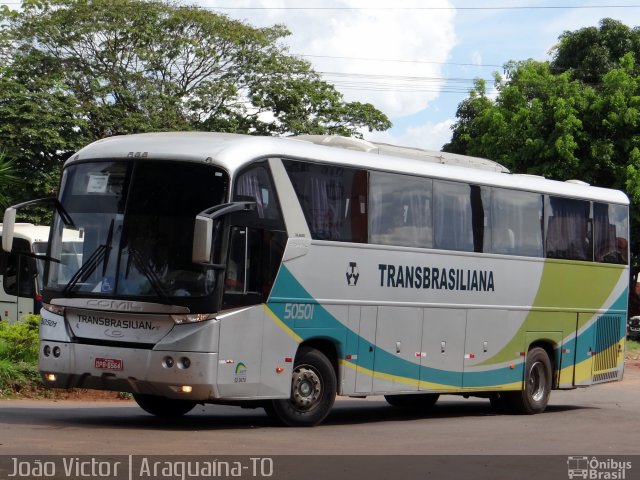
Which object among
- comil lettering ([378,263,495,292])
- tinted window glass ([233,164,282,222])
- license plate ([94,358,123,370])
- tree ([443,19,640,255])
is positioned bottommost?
license plate ([94,358,123,370])

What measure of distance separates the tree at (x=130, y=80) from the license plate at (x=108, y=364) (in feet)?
89.7

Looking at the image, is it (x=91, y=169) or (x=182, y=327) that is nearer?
(x=182, y=327)

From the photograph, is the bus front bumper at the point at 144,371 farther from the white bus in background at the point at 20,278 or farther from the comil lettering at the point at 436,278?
the white bus in background at the point at 20,278

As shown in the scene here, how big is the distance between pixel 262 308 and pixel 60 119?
29.3 meters

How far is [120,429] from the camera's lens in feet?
42.1

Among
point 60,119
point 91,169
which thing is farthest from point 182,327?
point 60,119

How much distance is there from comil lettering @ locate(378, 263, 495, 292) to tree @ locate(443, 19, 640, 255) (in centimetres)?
2175

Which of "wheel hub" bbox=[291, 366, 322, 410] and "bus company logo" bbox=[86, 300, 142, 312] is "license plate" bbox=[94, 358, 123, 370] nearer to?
"bus company logo" bbox=[86, 300, 142, 312]

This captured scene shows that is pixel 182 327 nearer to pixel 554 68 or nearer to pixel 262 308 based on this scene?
pixel 262 308

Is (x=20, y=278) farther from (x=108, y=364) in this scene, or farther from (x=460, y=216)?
(x=108, y=364)

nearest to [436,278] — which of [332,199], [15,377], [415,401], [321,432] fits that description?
[332,199]

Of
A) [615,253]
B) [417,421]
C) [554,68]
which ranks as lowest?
[417,421]

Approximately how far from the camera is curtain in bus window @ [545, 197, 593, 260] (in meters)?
18.5

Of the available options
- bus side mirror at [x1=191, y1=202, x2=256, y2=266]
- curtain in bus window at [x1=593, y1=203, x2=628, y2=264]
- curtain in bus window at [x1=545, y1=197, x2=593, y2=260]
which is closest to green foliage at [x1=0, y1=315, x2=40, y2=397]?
bus side mirror at [x1=191, y1=202, x2=256, y2=266]
